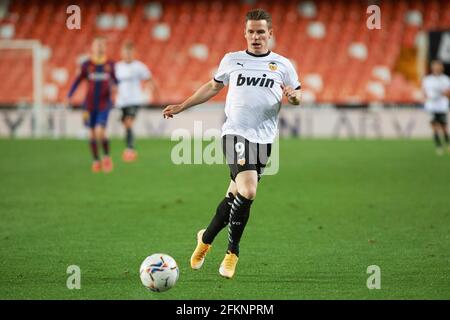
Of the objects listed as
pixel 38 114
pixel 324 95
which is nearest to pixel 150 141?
pixel 38 114

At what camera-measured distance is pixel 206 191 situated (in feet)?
44.7

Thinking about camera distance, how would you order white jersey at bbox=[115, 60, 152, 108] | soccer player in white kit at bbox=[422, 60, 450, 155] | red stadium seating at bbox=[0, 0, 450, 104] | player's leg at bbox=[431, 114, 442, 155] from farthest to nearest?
red stadium seating at bbox=[0, 0, 450, 104]
soccer player in white kit at bbox=[422, 60, 450, 155]
player's leg at bbox=[431, 114, 442, 155]
white jersey at bbox=[115, 60, 152, 108]

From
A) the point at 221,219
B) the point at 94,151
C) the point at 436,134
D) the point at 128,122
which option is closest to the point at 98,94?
the point at 94,151

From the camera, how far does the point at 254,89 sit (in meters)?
7.39

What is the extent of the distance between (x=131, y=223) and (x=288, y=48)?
66.3 feet

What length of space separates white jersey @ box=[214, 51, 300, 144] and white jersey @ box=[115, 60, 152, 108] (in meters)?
12.3

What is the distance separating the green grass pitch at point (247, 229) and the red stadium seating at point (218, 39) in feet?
33.0

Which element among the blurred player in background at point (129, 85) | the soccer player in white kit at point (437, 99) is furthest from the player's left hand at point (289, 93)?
the soccer player in white kit at point (437, 99)

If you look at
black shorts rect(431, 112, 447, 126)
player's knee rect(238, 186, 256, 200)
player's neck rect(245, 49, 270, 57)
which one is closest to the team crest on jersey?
player's neck rect(245, 49, 270, 57)

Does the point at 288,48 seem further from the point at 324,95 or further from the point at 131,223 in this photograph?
the point at 131,223

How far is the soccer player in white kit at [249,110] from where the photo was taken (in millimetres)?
7301

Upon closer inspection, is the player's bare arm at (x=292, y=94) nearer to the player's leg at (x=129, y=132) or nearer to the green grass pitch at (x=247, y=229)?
the green grass pitch at (x=247, y=229)

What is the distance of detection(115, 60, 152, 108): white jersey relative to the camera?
19.6 meters

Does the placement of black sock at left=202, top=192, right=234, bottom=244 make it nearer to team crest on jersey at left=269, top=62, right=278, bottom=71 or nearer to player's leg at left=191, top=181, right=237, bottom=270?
player's leg at left=191, top=181, right=237, bottom=270
